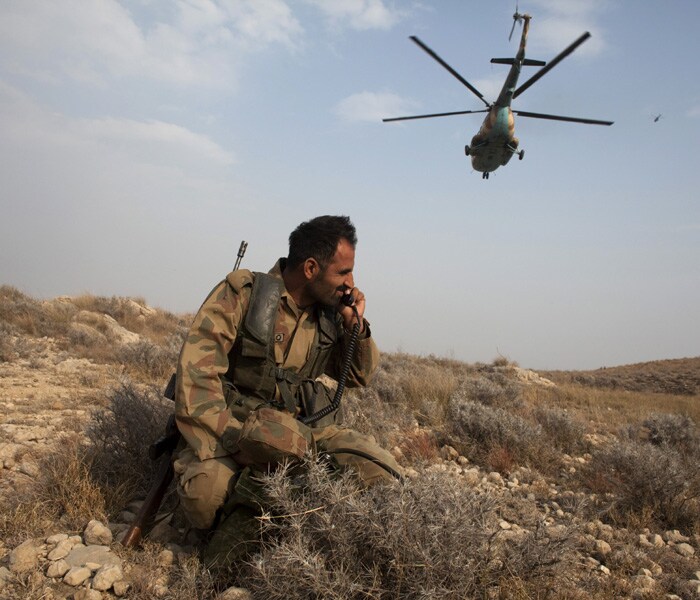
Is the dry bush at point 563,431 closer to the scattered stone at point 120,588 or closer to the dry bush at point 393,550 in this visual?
the dry bush at point 393,550

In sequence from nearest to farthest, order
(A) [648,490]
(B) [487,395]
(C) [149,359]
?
(A) [648,490]
(C) [149,359]
(B) [487,395]

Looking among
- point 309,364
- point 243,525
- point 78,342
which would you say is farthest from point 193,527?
point 78,342

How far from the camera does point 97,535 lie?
256cm

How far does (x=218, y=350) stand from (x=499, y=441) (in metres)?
3.30

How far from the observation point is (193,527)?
8.93 feet

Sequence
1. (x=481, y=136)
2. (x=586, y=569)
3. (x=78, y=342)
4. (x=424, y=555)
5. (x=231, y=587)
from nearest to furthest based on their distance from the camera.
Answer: (x=424, y=555) < (x=231, y=587) < (x=586, y=569) < (x=78, y=342) < (x=481, y=136)

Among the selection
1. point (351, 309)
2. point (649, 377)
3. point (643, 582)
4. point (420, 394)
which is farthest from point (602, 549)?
point (649, 377)

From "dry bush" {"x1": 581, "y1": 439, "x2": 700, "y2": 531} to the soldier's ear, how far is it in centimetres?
266

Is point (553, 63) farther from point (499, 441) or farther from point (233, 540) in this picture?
point (233, 540)

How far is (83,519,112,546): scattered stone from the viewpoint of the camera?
2.56 metres

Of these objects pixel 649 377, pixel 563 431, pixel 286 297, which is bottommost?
pixel 563 431

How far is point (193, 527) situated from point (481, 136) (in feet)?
45.3

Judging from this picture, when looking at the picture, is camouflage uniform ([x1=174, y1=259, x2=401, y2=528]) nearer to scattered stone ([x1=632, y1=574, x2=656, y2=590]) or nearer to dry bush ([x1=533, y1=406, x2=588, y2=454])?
scattered stone ([x1=632, y1=574, x2=656, y2=590])

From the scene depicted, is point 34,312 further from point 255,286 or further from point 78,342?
point 255,286
